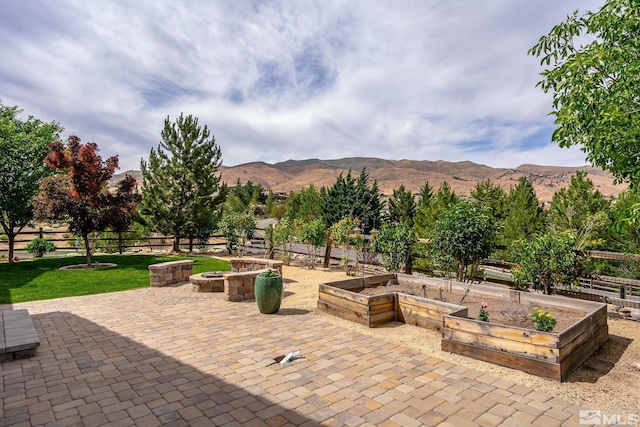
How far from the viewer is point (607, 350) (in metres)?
5.25

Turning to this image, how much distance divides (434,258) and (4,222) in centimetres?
1762

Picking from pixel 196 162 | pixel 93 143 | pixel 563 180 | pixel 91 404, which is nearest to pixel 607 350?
pixel 91 404

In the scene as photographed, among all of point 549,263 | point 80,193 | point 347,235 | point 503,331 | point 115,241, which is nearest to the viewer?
point 503,331

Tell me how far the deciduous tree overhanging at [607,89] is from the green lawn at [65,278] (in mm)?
10691

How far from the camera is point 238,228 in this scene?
57.1 feet

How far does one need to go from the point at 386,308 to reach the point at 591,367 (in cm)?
302

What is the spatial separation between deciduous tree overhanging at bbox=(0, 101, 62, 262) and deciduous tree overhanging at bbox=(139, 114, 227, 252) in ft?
14.1

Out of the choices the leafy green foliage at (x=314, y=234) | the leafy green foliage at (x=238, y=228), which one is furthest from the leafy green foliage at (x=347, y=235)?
the leafy green foliage at (x=238, y=228)

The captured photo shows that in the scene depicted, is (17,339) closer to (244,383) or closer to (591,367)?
(244,383)

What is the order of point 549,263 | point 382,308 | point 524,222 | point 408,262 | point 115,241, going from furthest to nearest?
point 115,241
point 524,222
point 408,262
point 549,263
point 382,308

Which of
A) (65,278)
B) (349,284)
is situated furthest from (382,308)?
(65,278)

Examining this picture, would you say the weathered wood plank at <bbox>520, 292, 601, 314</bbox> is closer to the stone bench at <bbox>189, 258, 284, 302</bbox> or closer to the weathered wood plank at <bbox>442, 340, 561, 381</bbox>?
the weathered wood plank at <bbox>442, 340, 561, 381</bbox>

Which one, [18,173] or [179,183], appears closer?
[18,173]

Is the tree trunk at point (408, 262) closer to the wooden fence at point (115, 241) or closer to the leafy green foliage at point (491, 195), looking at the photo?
the wooden fence at point (115, 241)
